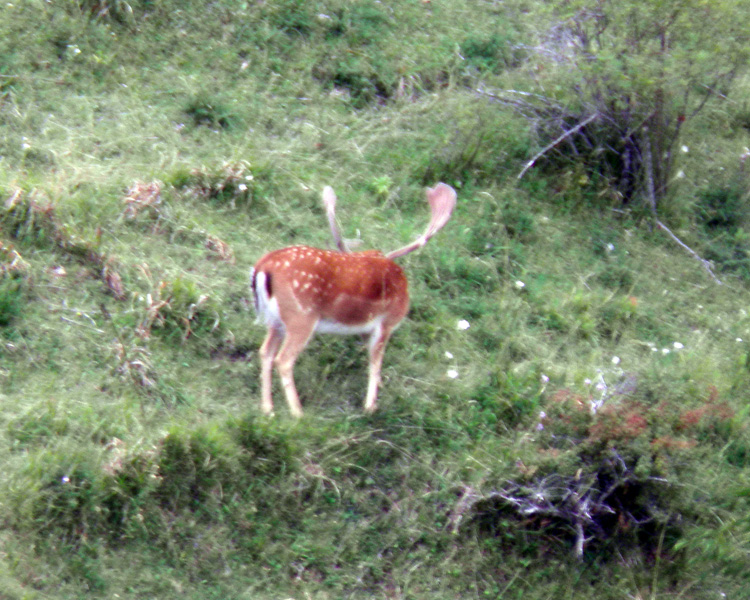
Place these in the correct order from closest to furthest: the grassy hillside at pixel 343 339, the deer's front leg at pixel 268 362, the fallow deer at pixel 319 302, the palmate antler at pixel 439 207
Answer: the grassy hillside at pixel 343 339, the fallow deer at pixel 319 302, the deer's front leg at pixel 268 362, the palmate antler at pixel 439 207

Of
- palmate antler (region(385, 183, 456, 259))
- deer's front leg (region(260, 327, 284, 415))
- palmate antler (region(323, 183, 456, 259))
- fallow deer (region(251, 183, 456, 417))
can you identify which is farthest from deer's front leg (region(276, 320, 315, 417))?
palmate antler (region(385, 183, 456, 259))

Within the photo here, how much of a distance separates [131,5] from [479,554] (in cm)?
603

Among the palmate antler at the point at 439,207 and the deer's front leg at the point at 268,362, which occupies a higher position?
the palmate antler at the point at 439,207

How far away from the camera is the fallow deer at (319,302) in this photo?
5781 mm

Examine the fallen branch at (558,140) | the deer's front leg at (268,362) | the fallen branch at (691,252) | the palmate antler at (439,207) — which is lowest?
the fallen branch at (691,252)

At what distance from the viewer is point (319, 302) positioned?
5824 millimetres

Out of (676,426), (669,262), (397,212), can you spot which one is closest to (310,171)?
(397,212)

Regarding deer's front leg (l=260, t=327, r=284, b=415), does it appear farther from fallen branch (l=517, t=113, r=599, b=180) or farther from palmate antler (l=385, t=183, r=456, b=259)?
fallen branch (l=517, t=113, r=599, b=180)

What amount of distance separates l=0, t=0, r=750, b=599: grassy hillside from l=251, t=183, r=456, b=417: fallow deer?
0.82 ft

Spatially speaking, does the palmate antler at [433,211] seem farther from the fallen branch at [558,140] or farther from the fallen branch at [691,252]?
the fallen branch at [691,252]

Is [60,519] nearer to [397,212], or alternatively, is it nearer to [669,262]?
[397,212]

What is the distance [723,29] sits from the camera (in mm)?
7531

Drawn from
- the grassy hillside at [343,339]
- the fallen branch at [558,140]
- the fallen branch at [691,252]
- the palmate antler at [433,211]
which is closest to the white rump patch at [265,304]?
the grassy hillside at [343,339]

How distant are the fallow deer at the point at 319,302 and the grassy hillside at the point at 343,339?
Answer: 0.25 meters
